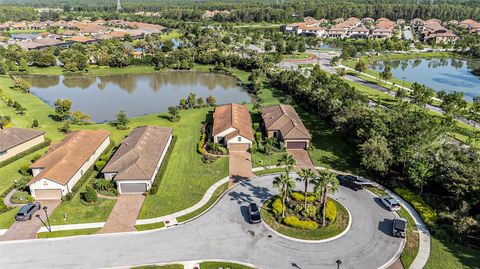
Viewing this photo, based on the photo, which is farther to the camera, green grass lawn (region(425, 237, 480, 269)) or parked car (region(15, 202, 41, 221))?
parked car (region(15, 202, 41, 221))

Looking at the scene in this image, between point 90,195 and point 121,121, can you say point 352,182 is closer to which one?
point 90,195

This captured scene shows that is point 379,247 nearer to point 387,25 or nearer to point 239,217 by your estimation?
point 239,217

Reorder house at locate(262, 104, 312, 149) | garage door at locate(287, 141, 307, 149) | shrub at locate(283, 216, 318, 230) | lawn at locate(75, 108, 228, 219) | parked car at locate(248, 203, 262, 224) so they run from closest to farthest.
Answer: shrub at locate(283, 216, 318, 230) → parked car at locate(248, 203, 262, 224) → lawn at locate(75, 108, 228, 219) → house at locate(262, 104, 312, 149) → garage door at locate(287, 141, 307, 149)

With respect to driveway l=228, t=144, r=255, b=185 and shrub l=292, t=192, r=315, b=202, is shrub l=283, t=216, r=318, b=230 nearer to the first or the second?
shrub l=292, t=192, r=315, b=202

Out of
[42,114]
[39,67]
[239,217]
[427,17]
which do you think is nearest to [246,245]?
[239,217]

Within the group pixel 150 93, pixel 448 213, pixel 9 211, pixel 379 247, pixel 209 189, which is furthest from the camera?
pixel 150 93

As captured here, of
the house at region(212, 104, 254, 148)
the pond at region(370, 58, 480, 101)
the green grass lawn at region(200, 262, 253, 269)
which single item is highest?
the pond at region(370, 58, 480, 101)

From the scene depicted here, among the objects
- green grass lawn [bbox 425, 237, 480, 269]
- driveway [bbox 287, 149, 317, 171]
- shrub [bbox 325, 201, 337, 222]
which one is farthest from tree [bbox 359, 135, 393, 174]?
green grass lawn [bbox 425, 237, 480, 269]
